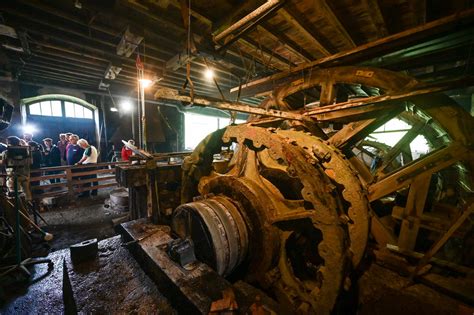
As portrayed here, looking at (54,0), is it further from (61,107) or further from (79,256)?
(61,107)

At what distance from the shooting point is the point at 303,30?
Result: 347cm

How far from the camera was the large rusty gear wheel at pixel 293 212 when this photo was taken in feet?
6.95

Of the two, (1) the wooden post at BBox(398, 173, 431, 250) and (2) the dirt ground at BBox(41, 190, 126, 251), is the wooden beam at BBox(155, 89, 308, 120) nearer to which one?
(1) the wooden post at BBox(398, 173, 431, 250)

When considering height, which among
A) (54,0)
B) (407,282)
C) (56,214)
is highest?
(54,0)

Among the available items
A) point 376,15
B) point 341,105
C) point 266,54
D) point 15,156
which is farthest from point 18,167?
point 376,15

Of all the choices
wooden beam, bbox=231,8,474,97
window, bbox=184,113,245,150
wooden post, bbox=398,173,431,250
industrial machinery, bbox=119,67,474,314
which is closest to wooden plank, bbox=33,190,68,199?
industrial machinery, bbox=119,67,474,314

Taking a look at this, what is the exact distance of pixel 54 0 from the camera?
140 inches

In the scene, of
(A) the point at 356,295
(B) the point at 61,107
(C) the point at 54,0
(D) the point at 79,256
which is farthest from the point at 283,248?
(B) the point at 61,107

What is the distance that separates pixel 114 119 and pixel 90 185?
4145 millimetres

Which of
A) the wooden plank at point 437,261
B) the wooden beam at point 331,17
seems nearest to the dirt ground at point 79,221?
the wooden plank at point 437,261

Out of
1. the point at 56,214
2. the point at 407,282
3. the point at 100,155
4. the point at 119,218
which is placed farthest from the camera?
the point at 100,155

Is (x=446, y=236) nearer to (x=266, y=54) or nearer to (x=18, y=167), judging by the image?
(x=266, y=54)

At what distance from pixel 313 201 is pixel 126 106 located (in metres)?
12.3

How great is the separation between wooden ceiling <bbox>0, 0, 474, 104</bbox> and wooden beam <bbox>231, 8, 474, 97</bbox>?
18 centimetres
